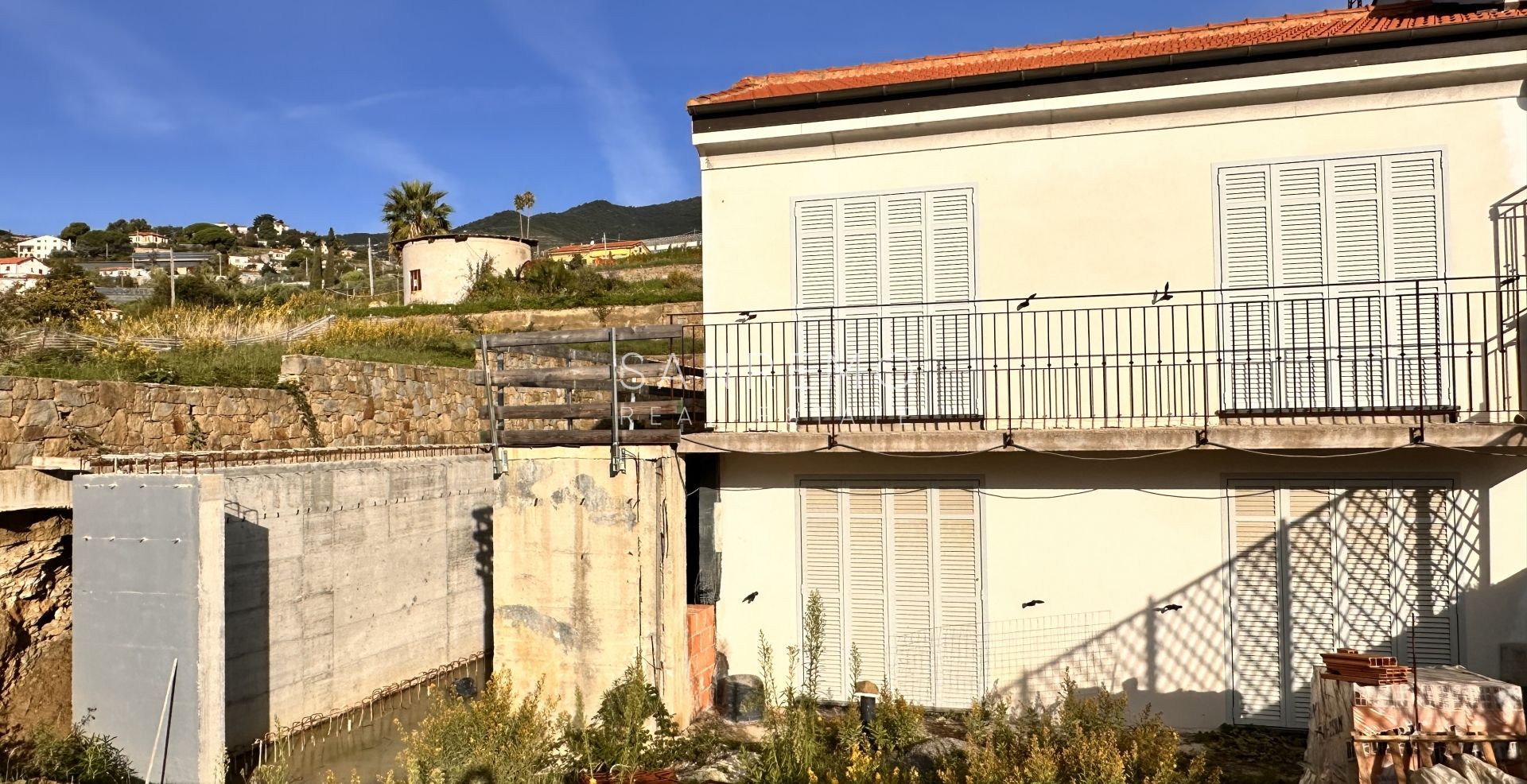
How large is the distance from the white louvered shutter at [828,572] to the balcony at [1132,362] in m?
0.79

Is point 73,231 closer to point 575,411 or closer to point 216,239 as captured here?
point 216,239

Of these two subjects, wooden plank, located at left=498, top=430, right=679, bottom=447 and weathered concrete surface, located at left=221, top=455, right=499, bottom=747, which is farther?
weathered concrete surface, located at left=221, top=455, right=499, bottom=747

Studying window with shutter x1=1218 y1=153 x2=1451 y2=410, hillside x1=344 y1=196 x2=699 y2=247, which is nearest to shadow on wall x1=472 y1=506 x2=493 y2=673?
window with shutter x1=1218 y1=153 x2=1451 y2=410

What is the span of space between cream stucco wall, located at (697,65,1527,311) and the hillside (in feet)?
271

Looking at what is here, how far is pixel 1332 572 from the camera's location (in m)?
7.98

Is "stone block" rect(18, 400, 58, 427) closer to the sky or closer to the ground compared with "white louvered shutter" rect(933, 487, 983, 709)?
closer to the sky

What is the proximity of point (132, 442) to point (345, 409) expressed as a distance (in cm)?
374

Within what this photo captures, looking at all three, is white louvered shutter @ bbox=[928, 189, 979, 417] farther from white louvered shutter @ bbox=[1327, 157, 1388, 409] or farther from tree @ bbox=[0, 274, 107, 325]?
tree @ bbox=[0, 274, 107, 325]

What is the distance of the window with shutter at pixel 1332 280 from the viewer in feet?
25.6

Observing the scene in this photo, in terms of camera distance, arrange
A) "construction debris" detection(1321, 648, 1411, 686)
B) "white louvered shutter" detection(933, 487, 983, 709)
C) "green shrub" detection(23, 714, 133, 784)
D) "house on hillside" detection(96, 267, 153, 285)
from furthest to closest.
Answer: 1. "house on hillside" detection(96, 267, 153, 285)
2. "white louvered shutter" detection(933, 487, 983, 709)
3. "green shrub" detection(23, 714, 133, 784)
4. "construction debris" detection(1321, 648, 1411, 686)

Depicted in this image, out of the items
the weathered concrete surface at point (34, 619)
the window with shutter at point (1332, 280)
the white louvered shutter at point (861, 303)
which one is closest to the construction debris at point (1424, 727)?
the window with shutter at point (1332, 280)

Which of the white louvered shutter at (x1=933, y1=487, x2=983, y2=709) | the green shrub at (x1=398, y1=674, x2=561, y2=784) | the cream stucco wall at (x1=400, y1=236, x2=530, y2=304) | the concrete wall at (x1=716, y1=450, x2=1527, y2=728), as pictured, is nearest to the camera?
the green shrub at (x1=398, y1=674, x2=561, y2=784)

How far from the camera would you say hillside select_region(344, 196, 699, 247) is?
97000mm

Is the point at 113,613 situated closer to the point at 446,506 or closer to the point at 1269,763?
the point at 446,506
